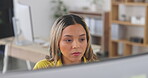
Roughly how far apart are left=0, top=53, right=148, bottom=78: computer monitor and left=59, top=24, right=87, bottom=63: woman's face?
0.32m

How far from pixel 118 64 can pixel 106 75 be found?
0.08 feet

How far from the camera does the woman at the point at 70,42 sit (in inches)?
26.8

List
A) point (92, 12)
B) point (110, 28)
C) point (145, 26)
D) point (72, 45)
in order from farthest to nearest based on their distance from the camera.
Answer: point (92, 12), point (110, 28), point (145, 26), point (72, 45)

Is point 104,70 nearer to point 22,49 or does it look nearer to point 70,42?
point 70,42

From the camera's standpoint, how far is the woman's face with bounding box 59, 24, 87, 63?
2.23 ft

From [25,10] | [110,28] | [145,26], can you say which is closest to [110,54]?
[110,28]

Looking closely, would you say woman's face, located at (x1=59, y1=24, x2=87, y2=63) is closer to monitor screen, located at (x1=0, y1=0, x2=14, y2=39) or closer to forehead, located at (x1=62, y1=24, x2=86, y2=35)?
forehead, located at (x1=62, y1=24, x2=86, y2=35)

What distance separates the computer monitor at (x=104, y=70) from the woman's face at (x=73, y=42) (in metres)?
0.32

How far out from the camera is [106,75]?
1.17 feet

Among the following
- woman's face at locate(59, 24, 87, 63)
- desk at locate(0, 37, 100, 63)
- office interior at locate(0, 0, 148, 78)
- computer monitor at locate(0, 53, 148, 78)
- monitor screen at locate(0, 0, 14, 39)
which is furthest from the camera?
monitor screen at locate(0, 0, 14, 39)

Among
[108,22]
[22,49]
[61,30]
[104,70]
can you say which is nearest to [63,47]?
[61,30]

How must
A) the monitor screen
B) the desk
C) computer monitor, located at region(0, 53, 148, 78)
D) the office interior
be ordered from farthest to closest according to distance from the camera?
the monitor screen, the office interior, the desk, computer monitor, located at region(0, 53, 148, 78)

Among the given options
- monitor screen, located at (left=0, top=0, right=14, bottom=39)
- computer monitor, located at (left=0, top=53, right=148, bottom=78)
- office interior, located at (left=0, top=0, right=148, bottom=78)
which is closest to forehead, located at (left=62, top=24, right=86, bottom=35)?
computer monitor, located at (left=0, top=53, right=148, bottom=78)

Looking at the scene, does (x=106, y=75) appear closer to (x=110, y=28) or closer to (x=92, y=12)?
(x=110, y=28)
